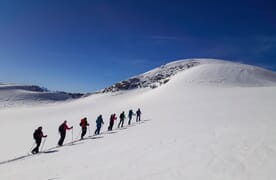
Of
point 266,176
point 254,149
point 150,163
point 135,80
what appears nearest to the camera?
point 266,176

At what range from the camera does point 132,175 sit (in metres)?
6.58

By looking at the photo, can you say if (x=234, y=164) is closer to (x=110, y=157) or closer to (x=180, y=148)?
(x=180, y=148)

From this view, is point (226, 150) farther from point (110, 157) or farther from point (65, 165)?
point (65, 165)

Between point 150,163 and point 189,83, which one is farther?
point 189,83

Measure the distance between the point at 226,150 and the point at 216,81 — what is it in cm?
5463

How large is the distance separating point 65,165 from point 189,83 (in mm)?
Answer: 54504

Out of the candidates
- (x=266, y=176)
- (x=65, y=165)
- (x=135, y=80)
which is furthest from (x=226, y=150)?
(x=135, y=80)

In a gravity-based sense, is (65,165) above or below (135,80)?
below

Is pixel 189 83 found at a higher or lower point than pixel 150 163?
higher

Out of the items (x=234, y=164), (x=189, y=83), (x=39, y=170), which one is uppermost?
(x=189, y=83)

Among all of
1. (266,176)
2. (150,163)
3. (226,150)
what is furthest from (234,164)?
(150,163)

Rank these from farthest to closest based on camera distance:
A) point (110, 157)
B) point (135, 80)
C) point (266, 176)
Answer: point (135, 80) < point (110, 157) < point (266, 176)

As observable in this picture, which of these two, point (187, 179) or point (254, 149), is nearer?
point (187, 179)

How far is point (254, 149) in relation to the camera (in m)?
8.17
